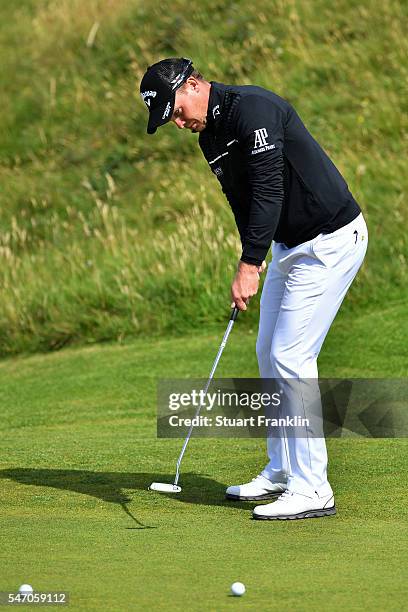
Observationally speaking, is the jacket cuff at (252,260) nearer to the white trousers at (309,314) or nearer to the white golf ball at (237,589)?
the white trousers at (309,314)

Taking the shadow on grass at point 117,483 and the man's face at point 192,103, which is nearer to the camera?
the man's face at point 192,103

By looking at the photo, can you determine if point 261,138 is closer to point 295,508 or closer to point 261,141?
point 261,141

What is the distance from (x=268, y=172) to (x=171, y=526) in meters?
1.72

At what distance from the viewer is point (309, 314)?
6.18 m

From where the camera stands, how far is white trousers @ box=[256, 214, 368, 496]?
6.18m

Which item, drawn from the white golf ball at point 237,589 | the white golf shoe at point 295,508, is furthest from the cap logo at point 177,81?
the white golf ball at point 237,589

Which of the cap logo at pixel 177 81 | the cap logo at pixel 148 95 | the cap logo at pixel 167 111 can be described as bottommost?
the cap logo at pixel 167 111

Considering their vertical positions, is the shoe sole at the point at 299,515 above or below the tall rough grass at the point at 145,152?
below

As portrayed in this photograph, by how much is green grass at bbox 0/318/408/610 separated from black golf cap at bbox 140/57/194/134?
1.93 meters

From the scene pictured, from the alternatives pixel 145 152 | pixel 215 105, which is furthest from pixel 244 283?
pixel 145 152

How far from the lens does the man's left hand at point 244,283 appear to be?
6109mm

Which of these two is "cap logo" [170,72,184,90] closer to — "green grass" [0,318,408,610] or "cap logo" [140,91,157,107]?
"cap logo" [140,91,157,107]

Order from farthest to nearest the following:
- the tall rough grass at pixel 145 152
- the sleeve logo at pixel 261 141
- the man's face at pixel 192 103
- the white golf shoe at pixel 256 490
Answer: the tall rough grass at pixel 145 152
the white golf shoe at pixel 256 490
the man's face at pixel 192 103
the sleeve logo at pixel 261 141

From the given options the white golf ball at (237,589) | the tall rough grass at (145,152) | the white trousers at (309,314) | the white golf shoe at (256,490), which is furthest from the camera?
the tall rough grass at (145,152)
